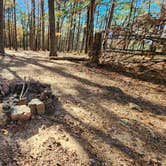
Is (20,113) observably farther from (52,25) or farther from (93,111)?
(52,25)

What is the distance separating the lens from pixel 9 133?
212 cm

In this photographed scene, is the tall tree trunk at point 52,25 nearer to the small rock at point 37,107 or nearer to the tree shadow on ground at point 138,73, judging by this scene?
the tree shadow on ground at point 138,73

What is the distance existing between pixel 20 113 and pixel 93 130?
103 centimetres

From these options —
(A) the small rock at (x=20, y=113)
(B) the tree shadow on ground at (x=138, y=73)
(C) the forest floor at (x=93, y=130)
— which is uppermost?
(B) the tree shadow on ground at (x=138, y=73)

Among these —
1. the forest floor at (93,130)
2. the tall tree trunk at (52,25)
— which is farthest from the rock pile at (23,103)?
the tall tree trunk at (52,25)

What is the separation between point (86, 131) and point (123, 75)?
10.3ft

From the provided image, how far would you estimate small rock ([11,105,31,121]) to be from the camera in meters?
2.28

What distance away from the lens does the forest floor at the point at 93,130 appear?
1850mm

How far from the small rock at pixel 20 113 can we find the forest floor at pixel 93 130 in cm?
11

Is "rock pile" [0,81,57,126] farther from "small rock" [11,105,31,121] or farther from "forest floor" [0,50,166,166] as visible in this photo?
"forest floor" [0,50,166,166]

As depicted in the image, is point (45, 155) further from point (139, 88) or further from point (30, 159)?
point (139, 88)

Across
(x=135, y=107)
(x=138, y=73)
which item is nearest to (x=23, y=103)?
(x=135, y=107)

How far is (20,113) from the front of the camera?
2.30m

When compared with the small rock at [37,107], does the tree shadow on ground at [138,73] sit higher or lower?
higher
